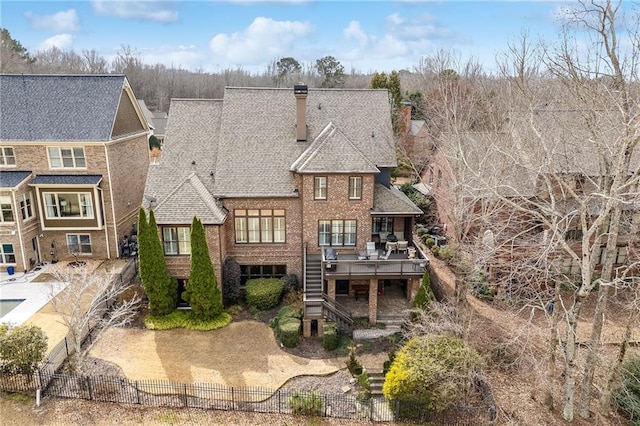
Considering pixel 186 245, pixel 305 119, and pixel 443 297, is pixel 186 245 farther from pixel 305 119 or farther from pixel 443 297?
pixel 443 297

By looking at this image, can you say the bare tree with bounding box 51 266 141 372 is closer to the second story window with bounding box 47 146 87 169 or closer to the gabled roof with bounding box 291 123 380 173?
the second story window with bounding box 47 146 87 169

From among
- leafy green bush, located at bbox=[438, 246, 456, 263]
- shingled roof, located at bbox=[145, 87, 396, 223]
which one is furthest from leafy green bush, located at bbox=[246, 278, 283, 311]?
leafy green bush, located at bbox=[438, 246, 456, 263]

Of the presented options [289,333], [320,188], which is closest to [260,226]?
[320,188]

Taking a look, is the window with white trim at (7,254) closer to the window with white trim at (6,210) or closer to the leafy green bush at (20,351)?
the window with white trim at (6,210)

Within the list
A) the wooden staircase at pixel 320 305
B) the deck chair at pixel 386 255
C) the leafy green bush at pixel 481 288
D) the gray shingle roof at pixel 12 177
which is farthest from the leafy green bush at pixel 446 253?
the gray shingle roof at pixel 12 177

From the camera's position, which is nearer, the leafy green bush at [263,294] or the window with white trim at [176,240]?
the window with white trim at [176,240]
